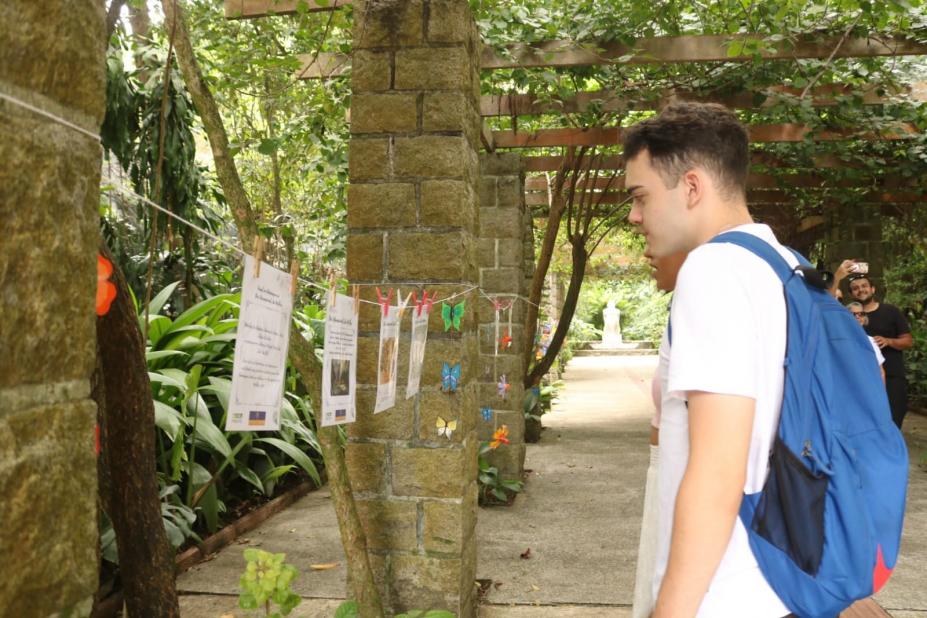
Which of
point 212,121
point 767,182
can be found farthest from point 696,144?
point 767,182

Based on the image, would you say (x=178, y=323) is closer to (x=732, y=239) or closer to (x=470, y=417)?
(x=470, y=417)

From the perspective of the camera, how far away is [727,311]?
1.21m

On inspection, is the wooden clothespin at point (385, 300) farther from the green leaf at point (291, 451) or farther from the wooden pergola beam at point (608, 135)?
the wooden pergola beam at point (608, 135)

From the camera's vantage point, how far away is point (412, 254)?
327cm

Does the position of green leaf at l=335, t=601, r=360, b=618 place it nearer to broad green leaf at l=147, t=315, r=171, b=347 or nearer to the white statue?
broad green leaf at l=147, t=315, r=171, b=347

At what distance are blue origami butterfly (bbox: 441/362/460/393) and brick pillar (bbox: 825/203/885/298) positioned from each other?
955 centimetres

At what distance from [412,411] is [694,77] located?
13.8 ft

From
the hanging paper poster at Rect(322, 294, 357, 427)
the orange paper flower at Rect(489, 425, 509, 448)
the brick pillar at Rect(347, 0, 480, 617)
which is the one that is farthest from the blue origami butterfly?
the orange paper flower at Rect(489, 425, 509, 448)

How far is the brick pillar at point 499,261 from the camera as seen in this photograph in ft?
22.2

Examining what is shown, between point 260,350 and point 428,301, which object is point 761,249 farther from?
point 428,301

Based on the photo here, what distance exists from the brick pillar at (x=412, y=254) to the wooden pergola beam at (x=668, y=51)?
210 centimetres

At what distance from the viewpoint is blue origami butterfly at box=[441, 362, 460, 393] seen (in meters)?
3.26

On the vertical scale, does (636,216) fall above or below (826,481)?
above

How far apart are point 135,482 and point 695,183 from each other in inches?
79.6
